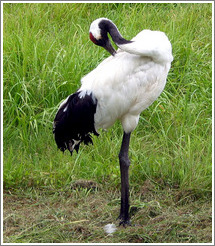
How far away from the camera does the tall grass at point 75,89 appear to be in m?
5.41

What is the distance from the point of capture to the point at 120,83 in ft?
14.4

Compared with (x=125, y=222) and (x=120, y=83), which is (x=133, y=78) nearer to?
(x=120, y=83)

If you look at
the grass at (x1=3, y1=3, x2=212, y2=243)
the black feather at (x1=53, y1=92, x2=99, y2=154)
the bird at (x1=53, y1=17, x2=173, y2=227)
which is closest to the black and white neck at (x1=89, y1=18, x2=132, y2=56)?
the bird at (x1=53, y1=17, x2=173, y2=227)

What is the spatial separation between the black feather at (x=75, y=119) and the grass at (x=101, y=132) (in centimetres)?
71

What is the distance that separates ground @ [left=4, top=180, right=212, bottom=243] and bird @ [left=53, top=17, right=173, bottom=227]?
2.57ft

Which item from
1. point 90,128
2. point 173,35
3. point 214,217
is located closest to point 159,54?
point 90,128

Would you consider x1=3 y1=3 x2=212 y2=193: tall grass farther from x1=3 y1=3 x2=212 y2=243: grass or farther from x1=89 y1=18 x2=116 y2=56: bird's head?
x1=89 y1=18 x2=116 y2=56: bird's head

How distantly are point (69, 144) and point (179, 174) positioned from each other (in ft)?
3.59

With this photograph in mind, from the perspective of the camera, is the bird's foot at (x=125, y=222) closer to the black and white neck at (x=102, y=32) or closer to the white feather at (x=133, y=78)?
the white feather at (x=133, y=78)

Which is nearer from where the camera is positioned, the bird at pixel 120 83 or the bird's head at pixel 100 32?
the bird at pixel 120 83

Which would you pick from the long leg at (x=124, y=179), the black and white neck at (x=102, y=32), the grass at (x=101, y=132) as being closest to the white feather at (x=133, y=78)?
the black and white neck at (x=102, y=32)

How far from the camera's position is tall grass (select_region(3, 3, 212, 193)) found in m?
5.41

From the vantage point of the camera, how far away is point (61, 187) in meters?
5.41

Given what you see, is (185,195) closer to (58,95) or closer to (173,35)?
(58,95)
